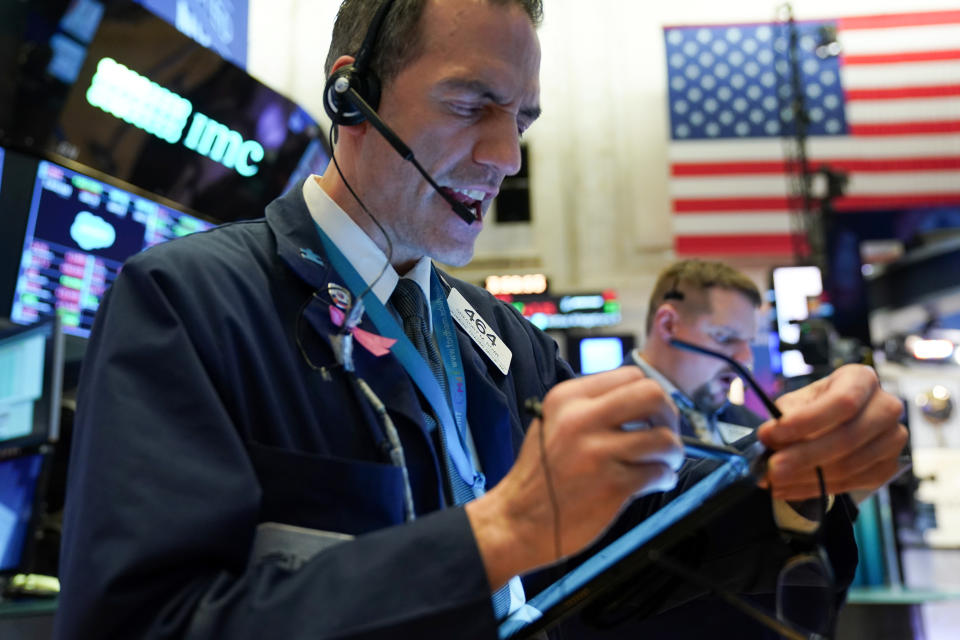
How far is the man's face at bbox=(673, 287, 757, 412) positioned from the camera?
3230mm

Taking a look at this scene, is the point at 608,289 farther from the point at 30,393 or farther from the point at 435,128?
the point at 435,128

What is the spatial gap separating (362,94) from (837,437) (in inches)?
30.9

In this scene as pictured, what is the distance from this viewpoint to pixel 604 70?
31.0 feet

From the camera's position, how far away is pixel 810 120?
855 centimetres

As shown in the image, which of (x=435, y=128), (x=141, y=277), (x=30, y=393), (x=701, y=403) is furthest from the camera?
(x=701, y=403)

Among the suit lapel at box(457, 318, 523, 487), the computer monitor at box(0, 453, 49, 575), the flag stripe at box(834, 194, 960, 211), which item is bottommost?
the computer monitor at box(0, 453, 49, 575)

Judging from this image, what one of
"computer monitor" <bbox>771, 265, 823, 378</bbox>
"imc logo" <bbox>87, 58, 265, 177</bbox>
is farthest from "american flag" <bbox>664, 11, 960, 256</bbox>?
"imc logo" <bbox>87, 58, 265, 177</bbox>

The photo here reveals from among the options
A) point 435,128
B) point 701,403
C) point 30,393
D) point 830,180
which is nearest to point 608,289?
point 830,180

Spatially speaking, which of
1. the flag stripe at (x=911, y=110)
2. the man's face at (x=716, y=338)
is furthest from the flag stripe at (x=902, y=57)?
the man's face at (x=716, y=338)

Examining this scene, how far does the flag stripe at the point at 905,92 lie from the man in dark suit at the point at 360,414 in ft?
27.3

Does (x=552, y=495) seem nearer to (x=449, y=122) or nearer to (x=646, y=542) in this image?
(x=646, y=542)

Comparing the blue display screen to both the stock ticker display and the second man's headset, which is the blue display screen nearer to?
the stock ticker display

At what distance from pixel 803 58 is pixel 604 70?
2050 mm

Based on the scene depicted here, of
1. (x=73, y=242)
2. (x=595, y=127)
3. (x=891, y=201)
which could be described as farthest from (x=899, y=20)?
(x=73, y=242)
